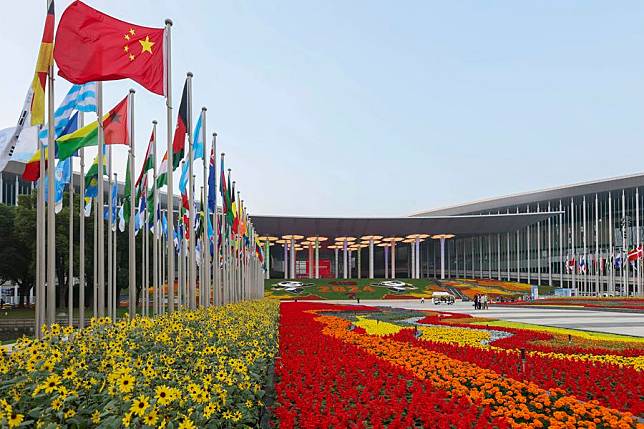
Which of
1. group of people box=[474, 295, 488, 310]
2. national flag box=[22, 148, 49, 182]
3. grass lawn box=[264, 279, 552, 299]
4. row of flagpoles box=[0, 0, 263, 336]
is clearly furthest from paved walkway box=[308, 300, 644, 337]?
grass lawn box=[264, 279, 552, 299]

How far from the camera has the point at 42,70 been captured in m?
12.2

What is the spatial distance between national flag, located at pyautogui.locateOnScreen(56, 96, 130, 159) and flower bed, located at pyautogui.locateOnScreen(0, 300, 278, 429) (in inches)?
273

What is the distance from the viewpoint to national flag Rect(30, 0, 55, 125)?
38.8 feet

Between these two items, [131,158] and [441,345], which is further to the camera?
[131,158]

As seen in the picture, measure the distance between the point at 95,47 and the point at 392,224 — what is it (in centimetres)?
7302

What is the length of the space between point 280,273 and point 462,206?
119 feet

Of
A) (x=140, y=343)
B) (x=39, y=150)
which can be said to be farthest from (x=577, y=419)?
(x=39, y=150)

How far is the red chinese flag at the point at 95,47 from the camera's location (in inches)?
459

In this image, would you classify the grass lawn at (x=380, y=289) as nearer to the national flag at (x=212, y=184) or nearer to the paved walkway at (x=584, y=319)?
the paved walkway at (x=584, y=319)

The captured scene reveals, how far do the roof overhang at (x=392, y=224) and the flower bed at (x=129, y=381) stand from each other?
70.5 m

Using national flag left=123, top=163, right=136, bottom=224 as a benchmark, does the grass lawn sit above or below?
below

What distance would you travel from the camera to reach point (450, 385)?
8875mm

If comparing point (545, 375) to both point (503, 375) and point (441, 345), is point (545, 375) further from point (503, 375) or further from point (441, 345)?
point (441, 345)

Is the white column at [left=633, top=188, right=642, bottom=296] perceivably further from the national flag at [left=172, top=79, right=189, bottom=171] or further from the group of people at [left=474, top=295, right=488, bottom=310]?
the national flag at [left=172, top=79, right=189, bottom=171]
